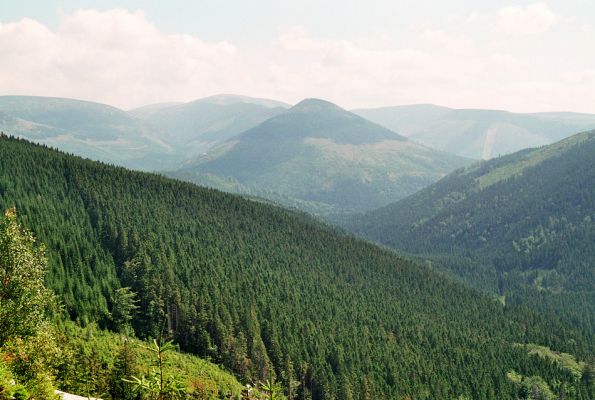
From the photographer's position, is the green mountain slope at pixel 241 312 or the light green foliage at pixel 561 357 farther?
the light green foliage at pixel 561 357

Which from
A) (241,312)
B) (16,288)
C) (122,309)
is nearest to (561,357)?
(241,312)

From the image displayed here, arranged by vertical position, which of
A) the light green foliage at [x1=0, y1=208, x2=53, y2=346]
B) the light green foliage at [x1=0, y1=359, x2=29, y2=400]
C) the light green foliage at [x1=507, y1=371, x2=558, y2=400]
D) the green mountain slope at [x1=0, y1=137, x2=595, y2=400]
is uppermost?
the light green foliage at [x1=0, y1=208, x2=53, y2=346]

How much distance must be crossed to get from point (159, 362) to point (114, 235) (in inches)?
5387

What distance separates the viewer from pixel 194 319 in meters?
132

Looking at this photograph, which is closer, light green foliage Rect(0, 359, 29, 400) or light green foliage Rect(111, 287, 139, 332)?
Result: light green foliage Rect(0, 359, 29, 400)

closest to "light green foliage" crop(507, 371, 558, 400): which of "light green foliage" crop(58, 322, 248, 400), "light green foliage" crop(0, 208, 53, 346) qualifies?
"light green foliage" crop(58, 322, 248, 400)

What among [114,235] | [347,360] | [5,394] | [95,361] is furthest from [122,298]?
[5,394]

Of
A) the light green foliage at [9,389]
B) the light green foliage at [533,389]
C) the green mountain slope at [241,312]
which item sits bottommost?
the light green foliage at [533,389]

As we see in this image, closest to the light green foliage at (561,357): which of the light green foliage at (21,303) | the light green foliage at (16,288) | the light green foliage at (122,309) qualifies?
the light green foliage at (122,309)

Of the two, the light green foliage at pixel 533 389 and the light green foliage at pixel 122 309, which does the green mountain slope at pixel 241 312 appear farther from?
the light green foliage at pixel 533 389

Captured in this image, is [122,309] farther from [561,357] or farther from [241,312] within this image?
[561,357]

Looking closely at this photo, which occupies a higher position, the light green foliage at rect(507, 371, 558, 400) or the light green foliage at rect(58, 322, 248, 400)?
the light green foliage at rect(58, 322, 248, 400)

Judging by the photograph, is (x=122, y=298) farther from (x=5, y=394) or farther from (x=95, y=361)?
(x=5, y=394)

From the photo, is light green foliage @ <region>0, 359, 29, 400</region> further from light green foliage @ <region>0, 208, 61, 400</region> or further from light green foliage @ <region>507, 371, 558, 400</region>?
light green foliage @ <region>507, 371, 558, 400</region>
